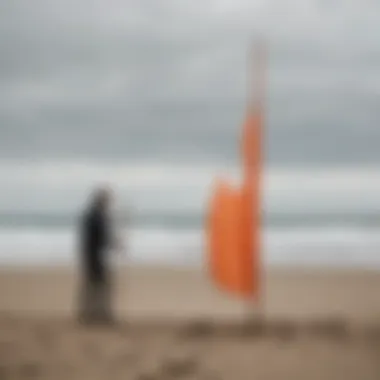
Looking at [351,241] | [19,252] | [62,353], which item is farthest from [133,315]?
[351,241]

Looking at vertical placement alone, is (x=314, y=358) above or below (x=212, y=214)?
below

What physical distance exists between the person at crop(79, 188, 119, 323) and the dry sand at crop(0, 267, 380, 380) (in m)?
0.21

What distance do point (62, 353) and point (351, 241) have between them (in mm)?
19299

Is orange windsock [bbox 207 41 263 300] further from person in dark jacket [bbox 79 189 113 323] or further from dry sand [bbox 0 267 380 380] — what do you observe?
person in dark jacket [bbox 79 189 113 323]

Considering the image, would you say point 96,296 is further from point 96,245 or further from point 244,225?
point 244,225

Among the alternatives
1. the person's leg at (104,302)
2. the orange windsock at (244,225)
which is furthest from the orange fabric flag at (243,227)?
the person's leg at (104,302)

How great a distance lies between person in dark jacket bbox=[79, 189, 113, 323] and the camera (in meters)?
9.33

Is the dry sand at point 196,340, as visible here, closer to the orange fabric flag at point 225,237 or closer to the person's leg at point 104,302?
the person's leg at point 104,302

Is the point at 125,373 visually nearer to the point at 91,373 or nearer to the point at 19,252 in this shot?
the point at 91,373

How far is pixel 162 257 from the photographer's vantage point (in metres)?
22.3

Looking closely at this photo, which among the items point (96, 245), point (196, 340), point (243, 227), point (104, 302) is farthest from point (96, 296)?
point (243, 227)

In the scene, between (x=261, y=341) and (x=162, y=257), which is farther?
(x=162, y=257)

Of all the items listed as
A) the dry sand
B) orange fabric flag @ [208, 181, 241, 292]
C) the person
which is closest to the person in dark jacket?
the person

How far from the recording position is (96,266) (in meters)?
9.37
